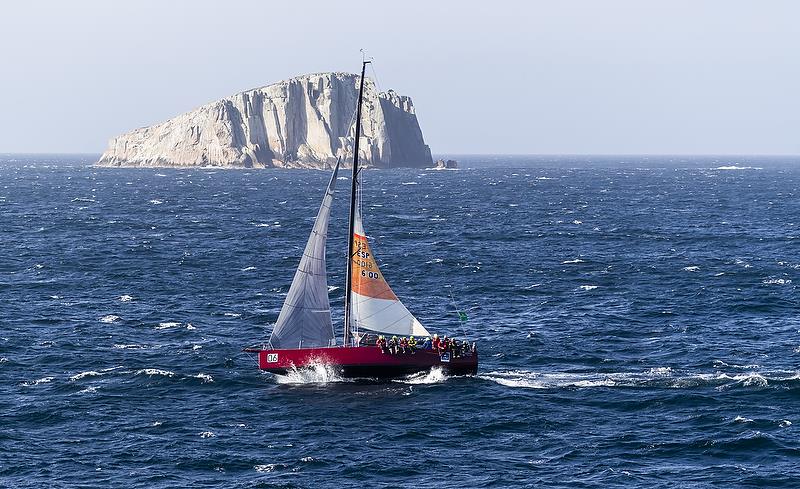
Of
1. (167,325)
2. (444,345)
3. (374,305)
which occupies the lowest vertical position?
(167,325)

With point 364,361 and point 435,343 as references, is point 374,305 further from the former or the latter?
point 435,343

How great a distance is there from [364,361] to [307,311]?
399cm

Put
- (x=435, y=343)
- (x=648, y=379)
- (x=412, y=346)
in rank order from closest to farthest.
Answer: (x=412, y=346) → (x=648, y=379) → (x=435, y=343)

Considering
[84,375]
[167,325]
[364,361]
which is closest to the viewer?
[364,361]

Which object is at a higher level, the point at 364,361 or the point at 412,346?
the point at 412,346

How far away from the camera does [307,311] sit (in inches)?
2002

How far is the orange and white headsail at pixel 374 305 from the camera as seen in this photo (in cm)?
5141

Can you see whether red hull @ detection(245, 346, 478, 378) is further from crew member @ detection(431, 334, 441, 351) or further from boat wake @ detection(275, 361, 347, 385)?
crew member @ detection(431, 334, 441, 351)

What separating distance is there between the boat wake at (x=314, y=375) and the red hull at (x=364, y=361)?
0.59ft

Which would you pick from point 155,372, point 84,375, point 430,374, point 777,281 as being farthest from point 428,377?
point 777,281

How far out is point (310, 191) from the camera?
632ft

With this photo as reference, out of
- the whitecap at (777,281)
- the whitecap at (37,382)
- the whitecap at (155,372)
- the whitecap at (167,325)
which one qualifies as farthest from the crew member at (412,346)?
the whitecap at (777,281)

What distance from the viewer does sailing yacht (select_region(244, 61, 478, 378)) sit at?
163 ft

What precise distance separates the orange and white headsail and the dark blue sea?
2.92 meters
